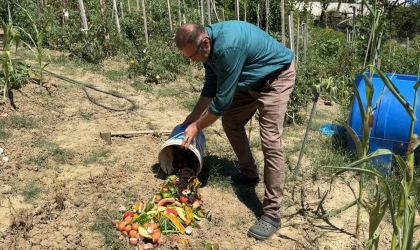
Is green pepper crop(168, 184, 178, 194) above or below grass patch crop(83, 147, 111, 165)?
above

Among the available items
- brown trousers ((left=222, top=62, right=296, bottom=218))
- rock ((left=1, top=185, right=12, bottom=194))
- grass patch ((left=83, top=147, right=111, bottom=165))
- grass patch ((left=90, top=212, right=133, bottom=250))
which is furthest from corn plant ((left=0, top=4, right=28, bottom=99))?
brown trousers ((left=222, top=62, right=296, bottom=218))

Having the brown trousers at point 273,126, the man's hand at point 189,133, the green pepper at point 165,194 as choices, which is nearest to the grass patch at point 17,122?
the green pepper at point 165,194

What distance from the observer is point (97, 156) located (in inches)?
150

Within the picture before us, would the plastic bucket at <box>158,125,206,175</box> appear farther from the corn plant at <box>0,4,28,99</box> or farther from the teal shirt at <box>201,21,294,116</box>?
the corn plant at <box>0,4,28,99</box>

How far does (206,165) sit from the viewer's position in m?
3.81

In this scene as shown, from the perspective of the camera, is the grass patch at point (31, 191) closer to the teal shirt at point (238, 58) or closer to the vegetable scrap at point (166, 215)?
the vegetable scrap at point (166, 215)

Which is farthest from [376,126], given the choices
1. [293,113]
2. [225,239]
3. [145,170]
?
[145,170]

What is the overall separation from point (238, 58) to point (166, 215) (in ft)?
3.88

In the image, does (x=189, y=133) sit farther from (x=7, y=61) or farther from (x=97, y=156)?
(x=7, y=61)

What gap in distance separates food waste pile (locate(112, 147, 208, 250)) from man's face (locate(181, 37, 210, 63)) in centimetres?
102

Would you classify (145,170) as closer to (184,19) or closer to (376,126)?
(376,126)

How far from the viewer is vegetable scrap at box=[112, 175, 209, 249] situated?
8.96ft

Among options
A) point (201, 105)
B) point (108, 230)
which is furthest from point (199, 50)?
point (108, 230)

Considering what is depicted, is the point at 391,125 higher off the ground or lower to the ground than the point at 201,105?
lower
